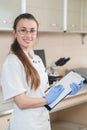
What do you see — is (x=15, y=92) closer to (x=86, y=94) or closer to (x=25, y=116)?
(x=25, y=116)

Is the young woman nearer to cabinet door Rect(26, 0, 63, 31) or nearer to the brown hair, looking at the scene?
the brown hair

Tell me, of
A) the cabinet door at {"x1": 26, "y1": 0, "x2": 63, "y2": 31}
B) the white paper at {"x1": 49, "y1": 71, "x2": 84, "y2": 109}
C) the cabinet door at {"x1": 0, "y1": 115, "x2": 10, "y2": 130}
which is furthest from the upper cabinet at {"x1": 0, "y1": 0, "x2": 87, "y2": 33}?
the white paper at {"x1": 49, "y1": 71, "x2": 84, "y2": 109}

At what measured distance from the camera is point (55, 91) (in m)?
1.43

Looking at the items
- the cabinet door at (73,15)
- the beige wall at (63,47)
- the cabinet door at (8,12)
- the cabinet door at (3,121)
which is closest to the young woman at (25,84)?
the cabinet door at (3,121)

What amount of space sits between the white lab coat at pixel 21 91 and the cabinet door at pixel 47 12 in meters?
1.15

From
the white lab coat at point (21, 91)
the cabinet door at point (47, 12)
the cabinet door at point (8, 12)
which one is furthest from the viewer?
the cabinet door at point (47, 12)

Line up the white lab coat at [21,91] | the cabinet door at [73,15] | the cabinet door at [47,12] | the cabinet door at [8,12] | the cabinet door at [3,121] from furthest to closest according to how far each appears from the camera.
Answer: the cabinet door at [73,15], the cabinet door at [47,12], the cabinet door at [8,12], the cabinet door at [3,121], the white lab coat at [21,91]

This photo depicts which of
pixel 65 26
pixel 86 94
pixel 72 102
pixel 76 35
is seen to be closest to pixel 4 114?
pixel 72 102

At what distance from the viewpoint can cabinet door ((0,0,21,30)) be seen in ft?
7.52

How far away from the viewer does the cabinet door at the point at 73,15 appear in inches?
118

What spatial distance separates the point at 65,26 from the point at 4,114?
1474 mm

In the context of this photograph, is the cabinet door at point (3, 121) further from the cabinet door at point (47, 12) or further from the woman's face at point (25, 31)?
the cabinet door at point (47, 12)

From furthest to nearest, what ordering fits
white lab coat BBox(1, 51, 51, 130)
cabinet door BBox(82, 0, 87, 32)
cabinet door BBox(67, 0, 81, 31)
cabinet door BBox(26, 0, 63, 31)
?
cabinet door BBox(82, 0, 87, 32), cabinet door BBox(67, 0, 81, 31), cabinet door BBox(26, 0, 63, 31), white lab coat BBox(1, 51, 51, 130)

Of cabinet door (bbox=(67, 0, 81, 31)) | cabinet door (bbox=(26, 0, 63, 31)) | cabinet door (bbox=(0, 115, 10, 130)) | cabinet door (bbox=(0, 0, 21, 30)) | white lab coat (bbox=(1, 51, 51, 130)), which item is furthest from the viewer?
cabinet door (bbox=(67, 0, 81, 31))
